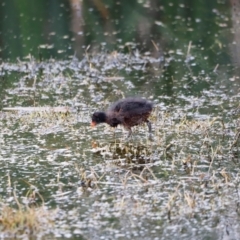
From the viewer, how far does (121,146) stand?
835 cm

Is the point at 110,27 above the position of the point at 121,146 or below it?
above

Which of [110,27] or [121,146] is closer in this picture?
[121,146]

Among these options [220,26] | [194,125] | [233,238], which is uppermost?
[220,26]

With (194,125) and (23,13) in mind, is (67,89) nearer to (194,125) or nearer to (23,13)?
(194,125)

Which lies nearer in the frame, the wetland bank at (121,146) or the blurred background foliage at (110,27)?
the wetland bank at (121,146)

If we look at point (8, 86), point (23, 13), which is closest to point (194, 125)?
point (8, 86)

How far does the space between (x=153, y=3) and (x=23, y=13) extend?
3146mm

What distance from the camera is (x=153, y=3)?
59.1 ft

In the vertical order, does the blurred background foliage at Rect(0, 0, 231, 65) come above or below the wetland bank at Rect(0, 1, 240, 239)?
above

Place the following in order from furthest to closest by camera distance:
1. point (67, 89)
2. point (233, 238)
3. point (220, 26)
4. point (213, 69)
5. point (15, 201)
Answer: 1. point (220, 26)
2. point (213, 69)
3. point (67, 89)
4. point (15, 201)
5. point (233, 238)

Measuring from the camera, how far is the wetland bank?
6199mm

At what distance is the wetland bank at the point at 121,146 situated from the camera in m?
6.20

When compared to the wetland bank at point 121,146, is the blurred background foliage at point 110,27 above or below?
above

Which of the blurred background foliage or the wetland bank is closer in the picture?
the wetland bank
